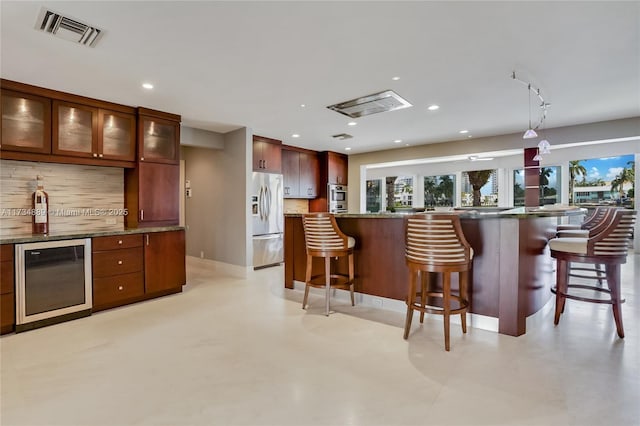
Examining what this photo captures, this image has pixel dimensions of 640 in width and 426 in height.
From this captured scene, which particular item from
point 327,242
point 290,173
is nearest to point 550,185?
point 290,173

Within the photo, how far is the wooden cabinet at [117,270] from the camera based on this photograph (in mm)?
3307

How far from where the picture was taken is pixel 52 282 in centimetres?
300

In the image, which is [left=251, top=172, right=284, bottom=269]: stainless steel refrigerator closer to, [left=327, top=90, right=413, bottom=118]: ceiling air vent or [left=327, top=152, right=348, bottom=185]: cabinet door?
[left=327, top=152, right=348, bottom=185]: cabinet door

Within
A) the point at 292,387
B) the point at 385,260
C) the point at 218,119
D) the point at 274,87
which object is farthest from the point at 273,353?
the point at 218,119

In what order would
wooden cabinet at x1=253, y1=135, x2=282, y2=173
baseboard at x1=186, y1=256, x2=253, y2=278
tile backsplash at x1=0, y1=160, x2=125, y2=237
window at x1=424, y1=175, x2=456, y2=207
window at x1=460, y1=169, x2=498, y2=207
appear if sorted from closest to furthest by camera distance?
tile backsplash at x1=0, y1=160, x2=125, y2=237
baseboard at x1=186, y1=256, x2=253, y2=278
wooden cabinet at x1=253, y1=135, x2=282, y2=173
window at x1=460, y1=169, x2=498, y2=207
window at x1=424, y1=175, x2=456, y2=207

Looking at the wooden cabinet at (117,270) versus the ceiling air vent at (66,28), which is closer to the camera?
the ceiling air vent at (66,28)

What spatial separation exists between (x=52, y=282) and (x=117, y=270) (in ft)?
1.86

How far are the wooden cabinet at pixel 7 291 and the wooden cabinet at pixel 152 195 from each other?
54.6 inches

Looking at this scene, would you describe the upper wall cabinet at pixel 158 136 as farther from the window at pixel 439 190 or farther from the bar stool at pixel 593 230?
the window at pixel 439 190

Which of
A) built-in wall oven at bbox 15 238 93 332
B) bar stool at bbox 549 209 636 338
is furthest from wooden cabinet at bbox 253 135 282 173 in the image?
bar stool at bbox 549 209 636 338

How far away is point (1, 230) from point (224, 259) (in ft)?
9.29

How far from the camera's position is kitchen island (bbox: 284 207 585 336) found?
262cm

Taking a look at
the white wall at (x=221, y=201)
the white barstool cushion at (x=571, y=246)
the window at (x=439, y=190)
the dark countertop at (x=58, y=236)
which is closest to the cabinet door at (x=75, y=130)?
the dark countertop at (x=58, y=236)

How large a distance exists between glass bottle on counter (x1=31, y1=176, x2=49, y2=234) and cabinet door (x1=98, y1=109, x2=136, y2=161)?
721 millimetres
